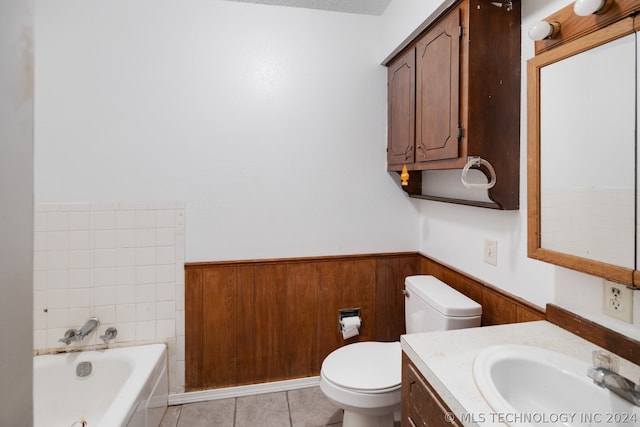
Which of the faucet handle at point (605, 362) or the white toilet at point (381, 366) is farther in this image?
the white toilet at point (381, 366)

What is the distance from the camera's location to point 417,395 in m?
0.98

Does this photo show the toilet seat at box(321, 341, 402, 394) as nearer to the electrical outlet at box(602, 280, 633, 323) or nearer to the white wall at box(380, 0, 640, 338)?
the white wall at box(380, 0, 640, 338)

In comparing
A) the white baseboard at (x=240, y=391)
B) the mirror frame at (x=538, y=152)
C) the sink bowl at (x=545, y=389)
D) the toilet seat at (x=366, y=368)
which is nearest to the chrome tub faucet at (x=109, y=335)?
the white baseboard at (x=240, y=391)

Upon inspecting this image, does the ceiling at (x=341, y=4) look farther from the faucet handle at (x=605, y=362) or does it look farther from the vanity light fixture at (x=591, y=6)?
the faucet handle at (x=605, y=362)

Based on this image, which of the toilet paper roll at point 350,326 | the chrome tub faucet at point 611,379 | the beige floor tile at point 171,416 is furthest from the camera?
the toilet paper roll at point 350,326

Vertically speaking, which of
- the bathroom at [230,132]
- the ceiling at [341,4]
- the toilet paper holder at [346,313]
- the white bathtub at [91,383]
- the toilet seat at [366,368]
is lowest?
the white bathtub at [91,383]

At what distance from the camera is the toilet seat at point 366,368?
1.36 metres

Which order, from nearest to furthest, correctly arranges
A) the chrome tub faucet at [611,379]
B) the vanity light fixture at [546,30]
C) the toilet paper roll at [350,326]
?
the chrome tub faucet at [611,379], the vanity light fixture at [546,30], the toilet paper roll at [350,326]

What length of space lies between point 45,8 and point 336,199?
1.97m

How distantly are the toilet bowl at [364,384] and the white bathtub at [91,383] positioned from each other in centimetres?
94

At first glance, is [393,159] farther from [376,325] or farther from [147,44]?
[147,44]

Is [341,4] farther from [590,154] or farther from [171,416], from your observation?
[171,416]

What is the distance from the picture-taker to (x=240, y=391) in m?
1.94

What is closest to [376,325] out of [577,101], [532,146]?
[532,146]
